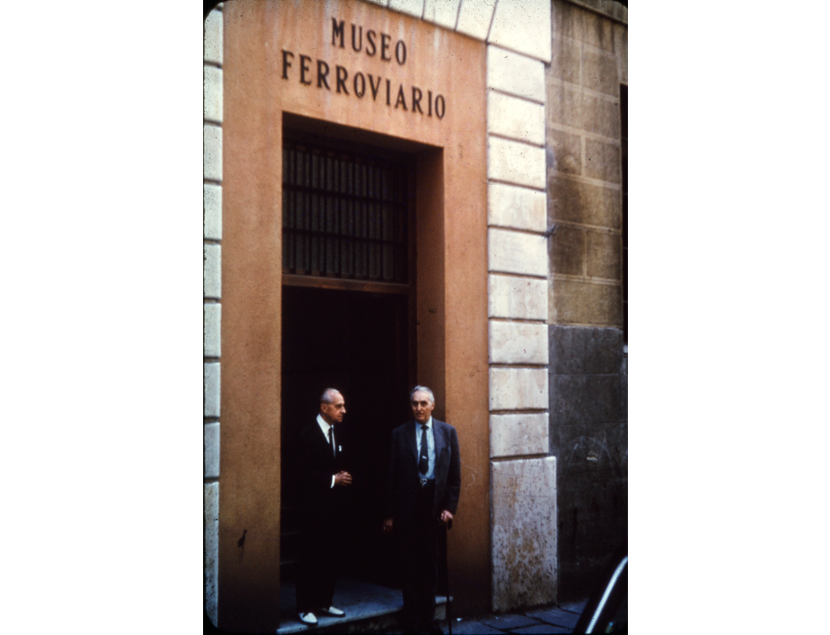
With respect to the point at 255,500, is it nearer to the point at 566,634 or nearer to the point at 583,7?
the point at 566,634

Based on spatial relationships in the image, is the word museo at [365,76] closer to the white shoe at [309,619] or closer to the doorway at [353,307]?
the doorway at [353,307]

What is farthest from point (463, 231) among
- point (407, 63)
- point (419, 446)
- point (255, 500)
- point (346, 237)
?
point (255, 500)

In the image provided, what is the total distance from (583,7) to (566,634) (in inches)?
157

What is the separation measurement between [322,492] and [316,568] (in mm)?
427

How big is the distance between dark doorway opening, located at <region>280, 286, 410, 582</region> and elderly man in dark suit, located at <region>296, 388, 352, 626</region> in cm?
7

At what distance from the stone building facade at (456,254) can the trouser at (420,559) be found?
231 millimetres

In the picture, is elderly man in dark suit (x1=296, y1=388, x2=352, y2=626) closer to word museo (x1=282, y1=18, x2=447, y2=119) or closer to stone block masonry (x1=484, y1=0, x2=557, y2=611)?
stone block masonry (x1=484, y1=0, x2=557, y2=611)

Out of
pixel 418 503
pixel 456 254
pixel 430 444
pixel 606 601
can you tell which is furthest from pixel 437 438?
pixel 606 601

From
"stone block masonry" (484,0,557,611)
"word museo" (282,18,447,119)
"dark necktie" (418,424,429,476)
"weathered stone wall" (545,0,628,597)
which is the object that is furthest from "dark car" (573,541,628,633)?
"word museo" (282,18,447,119)

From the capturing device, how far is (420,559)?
459cm

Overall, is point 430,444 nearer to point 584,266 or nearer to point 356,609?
point 356,609

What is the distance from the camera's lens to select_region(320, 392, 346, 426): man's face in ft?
14.6

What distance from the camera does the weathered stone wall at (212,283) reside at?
12.6ft

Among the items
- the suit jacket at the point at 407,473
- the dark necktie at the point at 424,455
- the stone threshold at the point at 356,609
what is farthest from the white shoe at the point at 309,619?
the dark necktie at the point at 424,455
